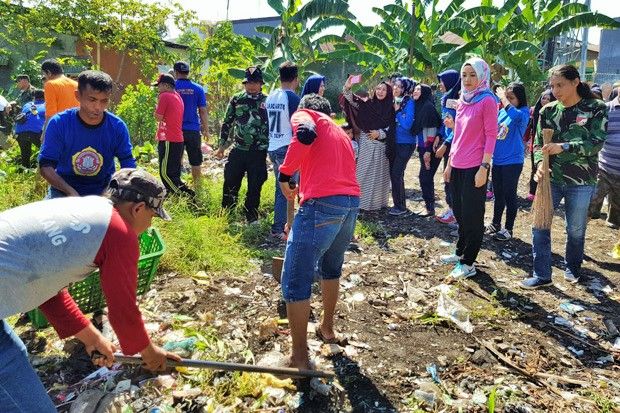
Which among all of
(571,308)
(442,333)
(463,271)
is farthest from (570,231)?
(442,333)

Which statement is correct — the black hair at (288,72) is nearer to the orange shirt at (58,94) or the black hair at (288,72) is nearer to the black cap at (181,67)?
the black cap at (181,67)

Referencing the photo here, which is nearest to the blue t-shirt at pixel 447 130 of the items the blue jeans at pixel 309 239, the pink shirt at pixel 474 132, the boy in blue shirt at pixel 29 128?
the pink shirt at pixel 474 132

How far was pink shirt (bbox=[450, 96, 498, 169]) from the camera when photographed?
4094 millimetres

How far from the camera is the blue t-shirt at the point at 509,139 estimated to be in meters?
5.44

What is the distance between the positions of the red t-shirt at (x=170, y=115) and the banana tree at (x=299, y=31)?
5.31m

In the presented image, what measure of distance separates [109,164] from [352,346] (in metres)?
2.16

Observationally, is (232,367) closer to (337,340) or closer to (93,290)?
(337,340)

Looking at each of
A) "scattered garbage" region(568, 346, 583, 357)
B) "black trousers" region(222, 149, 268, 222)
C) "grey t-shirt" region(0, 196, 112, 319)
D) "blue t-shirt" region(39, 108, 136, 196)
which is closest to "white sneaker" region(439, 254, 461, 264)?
"scattered garbage" region(568, 346, 583, 357)

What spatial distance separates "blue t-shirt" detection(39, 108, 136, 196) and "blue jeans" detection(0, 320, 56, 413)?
1727 mm

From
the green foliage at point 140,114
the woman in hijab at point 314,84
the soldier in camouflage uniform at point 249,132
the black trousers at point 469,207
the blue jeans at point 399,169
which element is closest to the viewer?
the woman in hijab at point 314,84

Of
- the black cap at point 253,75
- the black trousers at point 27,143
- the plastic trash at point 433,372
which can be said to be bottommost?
Answer: the plastic trash at point 433,372

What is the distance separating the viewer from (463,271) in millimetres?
4500

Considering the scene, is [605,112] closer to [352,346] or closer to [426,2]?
[352,346]

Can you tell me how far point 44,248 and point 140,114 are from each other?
31.5 ft
